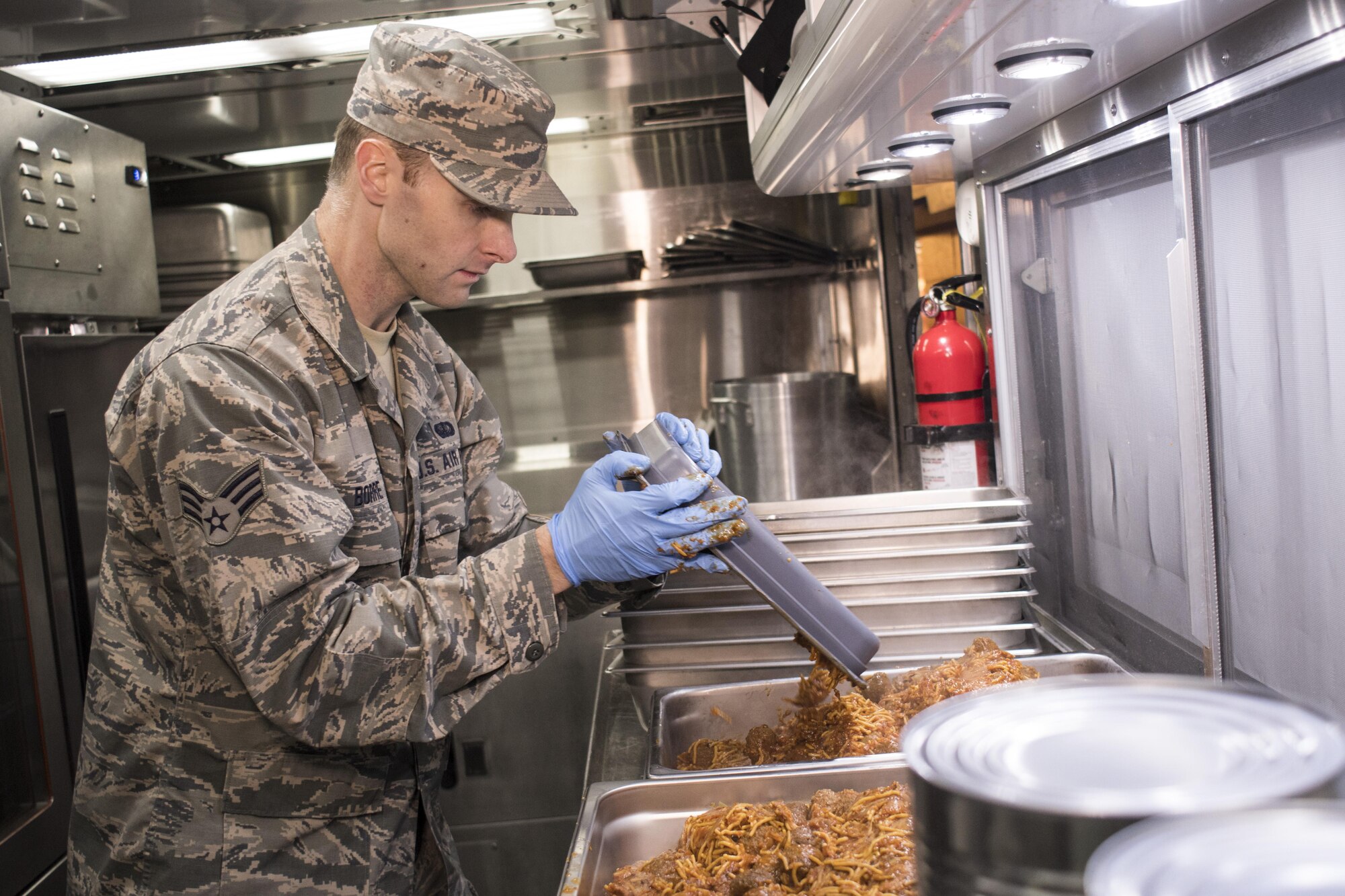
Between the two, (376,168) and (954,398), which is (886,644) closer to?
(954,398)

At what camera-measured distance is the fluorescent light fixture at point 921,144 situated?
1830mm

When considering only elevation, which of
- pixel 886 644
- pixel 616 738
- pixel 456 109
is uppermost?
pixel 456 109

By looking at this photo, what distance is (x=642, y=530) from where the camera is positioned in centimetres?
162

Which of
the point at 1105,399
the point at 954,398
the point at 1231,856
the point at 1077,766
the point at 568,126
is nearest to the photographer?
the point at 1231,856

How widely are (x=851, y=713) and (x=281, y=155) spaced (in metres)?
3.73

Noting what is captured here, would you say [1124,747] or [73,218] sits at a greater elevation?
[73,218]

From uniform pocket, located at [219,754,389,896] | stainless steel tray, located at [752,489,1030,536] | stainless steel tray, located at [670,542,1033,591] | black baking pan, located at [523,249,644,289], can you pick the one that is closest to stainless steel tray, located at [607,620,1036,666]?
stainless steel tray, located at [670,542,1033,591]

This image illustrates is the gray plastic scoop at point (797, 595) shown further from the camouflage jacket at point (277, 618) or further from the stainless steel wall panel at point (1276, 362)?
the stainless steel wall panel at point (1276, 362)

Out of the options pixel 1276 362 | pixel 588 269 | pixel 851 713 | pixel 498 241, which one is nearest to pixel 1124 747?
pixel 1276 362

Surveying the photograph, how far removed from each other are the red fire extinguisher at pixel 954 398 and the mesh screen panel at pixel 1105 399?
0.42 feet

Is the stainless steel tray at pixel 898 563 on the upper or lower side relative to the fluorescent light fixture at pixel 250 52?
lower

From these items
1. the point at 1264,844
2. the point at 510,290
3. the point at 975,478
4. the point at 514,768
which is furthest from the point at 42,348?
the point at 1264,844

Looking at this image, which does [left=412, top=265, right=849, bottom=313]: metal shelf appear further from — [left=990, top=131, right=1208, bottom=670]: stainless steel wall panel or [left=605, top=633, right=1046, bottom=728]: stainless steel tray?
[left=605, top=633, right=1046, bottom=728]: stainless steel tray

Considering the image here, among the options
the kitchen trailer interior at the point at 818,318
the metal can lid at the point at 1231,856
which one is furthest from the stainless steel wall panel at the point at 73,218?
the metal can lid at the point at 1231,856
